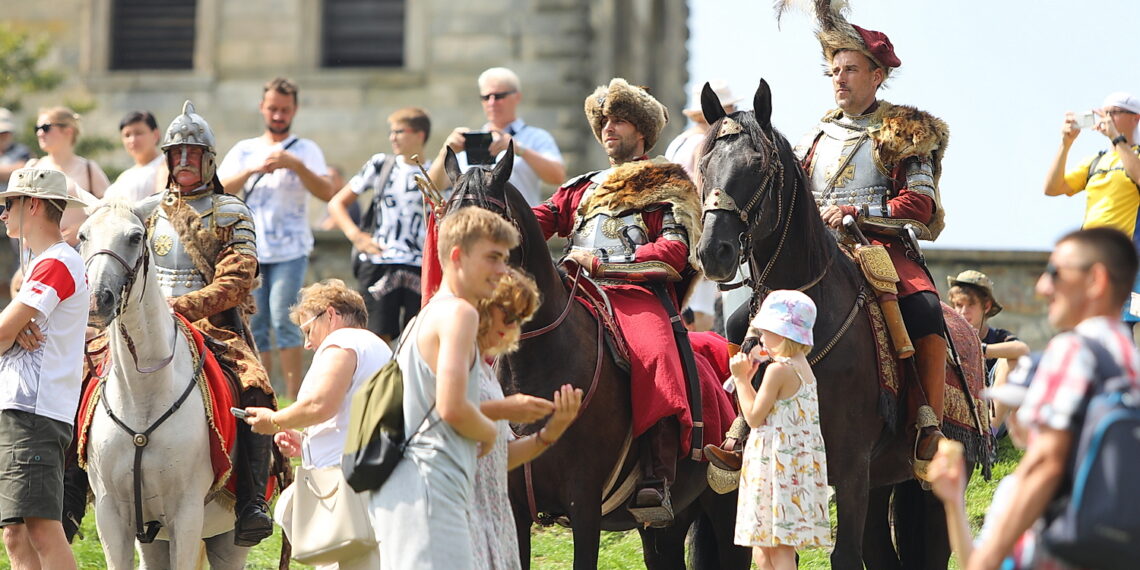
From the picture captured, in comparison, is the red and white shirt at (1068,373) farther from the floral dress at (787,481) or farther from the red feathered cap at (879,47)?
the red feathered cap at (879,47)

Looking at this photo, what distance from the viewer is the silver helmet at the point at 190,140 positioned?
9742mm

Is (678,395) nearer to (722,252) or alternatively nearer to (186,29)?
(722,252)

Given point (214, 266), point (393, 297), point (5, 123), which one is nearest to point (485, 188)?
point (214, 266)

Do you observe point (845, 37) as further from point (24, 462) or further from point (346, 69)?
point (346, 69)

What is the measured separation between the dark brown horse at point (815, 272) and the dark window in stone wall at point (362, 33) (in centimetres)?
1878

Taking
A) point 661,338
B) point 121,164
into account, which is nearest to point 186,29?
point 121,164

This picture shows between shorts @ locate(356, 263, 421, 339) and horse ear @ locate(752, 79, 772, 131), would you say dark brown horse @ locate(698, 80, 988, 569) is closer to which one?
horse ear @ locate(752, 79, 772, 131)

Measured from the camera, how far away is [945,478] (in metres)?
5.05

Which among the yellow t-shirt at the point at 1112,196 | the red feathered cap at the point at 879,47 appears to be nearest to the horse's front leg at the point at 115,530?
the red feathered cap at the point at 879,47

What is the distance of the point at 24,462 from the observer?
7.90m

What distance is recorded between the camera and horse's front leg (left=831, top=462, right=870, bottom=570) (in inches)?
313

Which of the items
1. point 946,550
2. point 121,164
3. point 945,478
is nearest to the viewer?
point 945,478

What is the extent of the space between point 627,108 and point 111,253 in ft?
9.24

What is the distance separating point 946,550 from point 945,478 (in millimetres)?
4578
